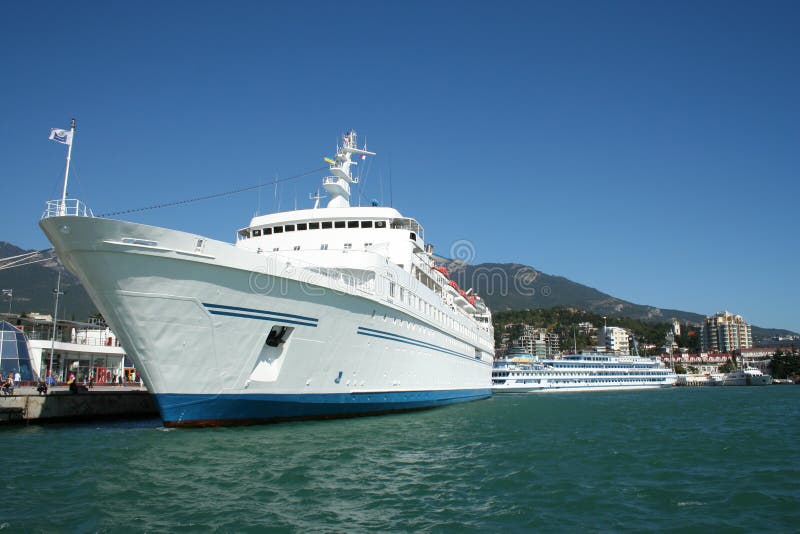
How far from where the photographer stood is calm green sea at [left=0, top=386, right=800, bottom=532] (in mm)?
7945

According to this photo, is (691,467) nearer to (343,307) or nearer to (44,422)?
(343,307)

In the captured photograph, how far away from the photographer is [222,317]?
46.1 ft

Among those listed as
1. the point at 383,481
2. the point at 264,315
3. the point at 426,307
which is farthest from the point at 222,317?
the point at 426,307

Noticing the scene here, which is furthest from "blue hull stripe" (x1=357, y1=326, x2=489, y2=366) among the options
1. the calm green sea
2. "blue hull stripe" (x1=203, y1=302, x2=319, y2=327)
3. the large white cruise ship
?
the calm green sea

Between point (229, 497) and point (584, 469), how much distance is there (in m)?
7.20

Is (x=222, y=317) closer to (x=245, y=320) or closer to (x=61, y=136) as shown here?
(x=245, y=320)

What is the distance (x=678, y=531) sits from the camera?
7.64 m

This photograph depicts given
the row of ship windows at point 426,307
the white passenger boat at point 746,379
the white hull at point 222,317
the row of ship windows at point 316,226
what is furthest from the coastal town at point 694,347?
the white hull at point 222,317

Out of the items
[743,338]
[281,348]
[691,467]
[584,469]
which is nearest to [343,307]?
[281,348]

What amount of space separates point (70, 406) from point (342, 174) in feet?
47.9

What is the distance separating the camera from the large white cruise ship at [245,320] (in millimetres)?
13242

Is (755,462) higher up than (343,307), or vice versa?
(343,307)

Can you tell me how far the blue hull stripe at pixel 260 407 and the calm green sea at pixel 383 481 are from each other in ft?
→ 1.15

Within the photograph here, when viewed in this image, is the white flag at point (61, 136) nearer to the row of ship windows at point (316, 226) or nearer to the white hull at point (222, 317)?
the white hull at point (222, 317)
